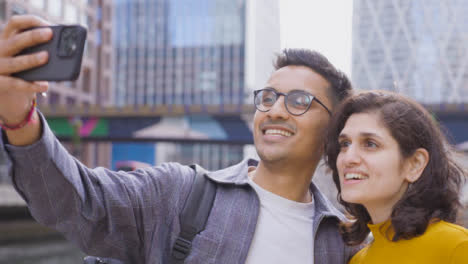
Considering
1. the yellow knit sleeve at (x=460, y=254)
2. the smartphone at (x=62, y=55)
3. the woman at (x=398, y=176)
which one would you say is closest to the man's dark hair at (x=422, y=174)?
the woman at (x=398, y=176)

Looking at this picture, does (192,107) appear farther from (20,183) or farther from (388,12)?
(388,12)

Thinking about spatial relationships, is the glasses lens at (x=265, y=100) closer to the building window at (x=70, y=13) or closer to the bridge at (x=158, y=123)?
the bridge at (x=158, y=123)

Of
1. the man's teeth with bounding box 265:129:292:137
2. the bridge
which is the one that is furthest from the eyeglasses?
the bridge

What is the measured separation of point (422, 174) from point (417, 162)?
68 millimetres

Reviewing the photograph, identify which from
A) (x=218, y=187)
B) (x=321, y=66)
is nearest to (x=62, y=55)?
(x=218, y=187)

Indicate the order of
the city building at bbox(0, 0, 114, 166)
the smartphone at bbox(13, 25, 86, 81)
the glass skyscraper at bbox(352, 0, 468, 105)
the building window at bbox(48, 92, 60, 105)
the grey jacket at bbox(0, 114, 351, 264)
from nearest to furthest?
the smartphone at bbox(13, 25, 86, 81), the grey jacket at bbox(0, 114, 351, 264), the city building at bbox(0, 0, 114, 166), the building window at bbox(48, 92, 60, 105), the glass skyscraper at bbox(352, 0, 468, 105)

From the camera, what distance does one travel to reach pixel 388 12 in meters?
74.3

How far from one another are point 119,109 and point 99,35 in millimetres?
28960

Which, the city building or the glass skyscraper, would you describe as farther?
the glass skyscraper

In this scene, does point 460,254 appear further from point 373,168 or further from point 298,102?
point 298,102

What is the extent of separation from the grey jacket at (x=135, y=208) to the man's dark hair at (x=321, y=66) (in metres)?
0.76

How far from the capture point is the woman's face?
2.34 metres

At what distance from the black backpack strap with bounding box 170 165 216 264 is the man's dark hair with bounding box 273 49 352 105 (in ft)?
3.38

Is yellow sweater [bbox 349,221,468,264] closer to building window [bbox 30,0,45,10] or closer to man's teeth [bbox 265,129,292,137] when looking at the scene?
man's teeth [bbox 265,129,292,137]
